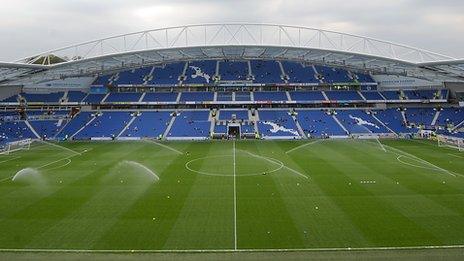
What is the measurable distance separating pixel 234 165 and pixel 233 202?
13.1 metres

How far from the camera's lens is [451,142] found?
A: 51.3 metres

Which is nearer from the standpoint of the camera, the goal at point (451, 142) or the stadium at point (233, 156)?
the stadium at point (233, 156)

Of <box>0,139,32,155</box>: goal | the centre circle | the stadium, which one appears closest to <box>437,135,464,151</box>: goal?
the stadium

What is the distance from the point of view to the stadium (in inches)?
740

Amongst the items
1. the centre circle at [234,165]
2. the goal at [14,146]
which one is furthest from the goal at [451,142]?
the goal at [14,146]

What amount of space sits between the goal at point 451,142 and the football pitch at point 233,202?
4.27m

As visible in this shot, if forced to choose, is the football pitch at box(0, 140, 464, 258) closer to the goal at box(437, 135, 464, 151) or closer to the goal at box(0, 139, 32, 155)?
the goal at box(437, 135, 464, 151)

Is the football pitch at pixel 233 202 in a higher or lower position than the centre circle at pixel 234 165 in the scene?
higher

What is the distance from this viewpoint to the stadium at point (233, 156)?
740 inches

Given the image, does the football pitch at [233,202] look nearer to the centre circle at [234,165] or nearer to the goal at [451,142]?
the centre circle at [234,165]

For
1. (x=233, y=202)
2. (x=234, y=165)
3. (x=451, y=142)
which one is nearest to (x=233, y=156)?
(x=234, y=165)

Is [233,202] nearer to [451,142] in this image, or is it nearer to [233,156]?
[233,156]

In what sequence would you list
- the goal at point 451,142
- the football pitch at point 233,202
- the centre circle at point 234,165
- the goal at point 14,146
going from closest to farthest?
the football pitch at point 233,202 → the centre circle at point 234,165 → the goal at point 451,142 → the goal at point 14,146

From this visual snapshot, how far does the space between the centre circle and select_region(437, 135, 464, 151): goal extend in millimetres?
22842
